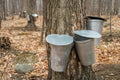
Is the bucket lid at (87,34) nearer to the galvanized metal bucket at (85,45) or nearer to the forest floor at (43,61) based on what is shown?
the galvanized metal bucket at (85,45)

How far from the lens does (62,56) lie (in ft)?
11.3

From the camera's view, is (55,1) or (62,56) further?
(55,1)

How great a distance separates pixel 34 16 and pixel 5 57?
7.78 metres

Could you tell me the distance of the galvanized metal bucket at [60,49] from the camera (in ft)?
11.0

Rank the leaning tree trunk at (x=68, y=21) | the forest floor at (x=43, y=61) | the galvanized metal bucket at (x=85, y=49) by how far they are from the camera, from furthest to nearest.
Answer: the forest floor at (x=43, y=61) → the leaning tree trunk at (x=68, y=21) → the galvanized metal bucket at (x=85, y=49)

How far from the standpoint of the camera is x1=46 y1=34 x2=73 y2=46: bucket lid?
134 inches

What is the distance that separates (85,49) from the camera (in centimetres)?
339

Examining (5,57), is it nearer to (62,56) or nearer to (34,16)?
(62,56)

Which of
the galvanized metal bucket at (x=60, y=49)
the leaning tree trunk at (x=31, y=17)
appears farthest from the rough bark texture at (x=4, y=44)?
the leaning tree trunk at (x=31, y=17)

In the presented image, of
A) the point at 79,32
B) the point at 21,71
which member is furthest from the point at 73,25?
the point at 21,71

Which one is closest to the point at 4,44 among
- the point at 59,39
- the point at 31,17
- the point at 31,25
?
the point at 59,39

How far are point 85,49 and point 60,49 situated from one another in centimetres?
32

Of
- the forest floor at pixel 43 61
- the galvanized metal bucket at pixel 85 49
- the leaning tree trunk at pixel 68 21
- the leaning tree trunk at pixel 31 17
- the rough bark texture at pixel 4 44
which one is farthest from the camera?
the leaning tree trunk at pixel 31 17

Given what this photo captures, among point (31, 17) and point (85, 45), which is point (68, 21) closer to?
point (85, 45)
